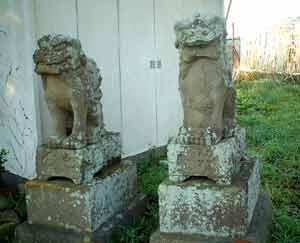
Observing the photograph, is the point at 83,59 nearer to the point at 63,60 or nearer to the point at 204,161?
the point at 63,60

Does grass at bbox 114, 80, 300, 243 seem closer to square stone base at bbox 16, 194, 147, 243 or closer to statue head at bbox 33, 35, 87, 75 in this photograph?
square stone base at bbox 16, 194, 147, 243

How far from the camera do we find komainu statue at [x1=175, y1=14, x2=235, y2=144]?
2.76 meters

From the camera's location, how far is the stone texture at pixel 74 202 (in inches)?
124

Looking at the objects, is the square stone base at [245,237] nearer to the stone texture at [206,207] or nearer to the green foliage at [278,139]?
the stone texture at [206,207]

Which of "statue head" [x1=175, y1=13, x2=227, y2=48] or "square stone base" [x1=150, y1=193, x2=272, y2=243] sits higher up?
"statue head" [x1=175, y1=13, x2=227, y2=48]

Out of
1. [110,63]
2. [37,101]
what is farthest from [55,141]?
[110,63]

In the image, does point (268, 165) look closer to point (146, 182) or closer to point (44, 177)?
point (146, 182)

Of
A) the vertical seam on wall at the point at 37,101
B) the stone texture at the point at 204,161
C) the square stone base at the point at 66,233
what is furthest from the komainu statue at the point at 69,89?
the vertical seam on wall at the point at 37,101

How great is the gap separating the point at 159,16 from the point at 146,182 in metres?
2.38

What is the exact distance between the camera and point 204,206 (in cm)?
288

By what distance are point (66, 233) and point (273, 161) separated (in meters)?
3.10

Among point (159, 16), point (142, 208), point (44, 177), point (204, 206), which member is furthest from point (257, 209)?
point (159, 16)

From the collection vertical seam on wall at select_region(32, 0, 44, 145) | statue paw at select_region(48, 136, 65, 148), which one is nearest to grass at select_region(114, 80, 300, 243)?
statue paw at select_region(48, 136, 65, 148)

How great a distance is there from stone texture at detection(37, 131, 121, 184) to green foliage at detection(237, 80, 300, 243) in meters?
1.47
